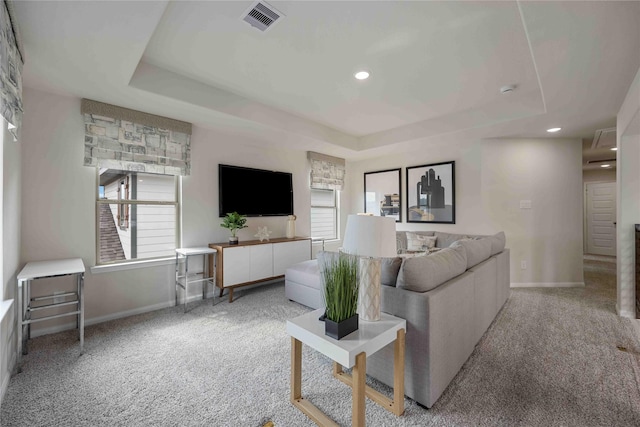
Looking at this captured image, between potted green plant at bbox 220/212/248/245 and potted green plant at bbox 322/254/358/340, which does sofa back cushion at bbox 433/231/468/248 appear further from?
potted green plant at bbox 322/254/358/340

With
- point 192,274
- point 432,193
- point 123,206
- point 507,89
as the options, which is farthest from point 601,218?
point 123,206

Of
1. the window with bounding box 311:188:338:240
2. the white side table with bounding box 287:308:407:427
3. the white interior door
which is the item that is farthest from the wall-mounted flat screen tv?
the white interior door

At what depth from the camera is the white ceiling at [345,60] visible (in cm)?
178

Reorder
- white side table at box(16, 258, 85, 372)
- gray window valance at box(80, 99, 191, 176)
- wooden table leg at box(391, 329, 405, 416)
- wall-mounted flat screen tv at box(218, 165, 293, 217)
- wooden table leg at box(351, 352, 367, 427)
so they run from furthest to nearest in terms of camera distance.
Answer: wall-mounted flat screen tv at box(218, 165, 293, 217), gray window valance at box(80, 99, 191, 176), white side table at box(16, 258, 85, 372), wooden table leg at box(391, 329, 405, 416), wooden table leg at box(351, 352, 367, 427)

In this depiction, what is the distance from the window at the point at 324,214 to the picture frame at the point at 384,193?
2.27 ft

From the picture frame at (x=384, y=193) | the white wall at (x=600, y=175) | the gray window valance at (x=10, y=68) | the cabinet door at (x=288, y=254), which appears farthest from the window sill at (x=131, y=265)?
the white wall at (x=600, y=175)

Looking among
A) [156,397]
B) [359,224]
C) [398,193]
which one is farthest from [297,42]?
[398,193]

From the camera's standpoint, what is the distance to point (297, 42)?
2246mm

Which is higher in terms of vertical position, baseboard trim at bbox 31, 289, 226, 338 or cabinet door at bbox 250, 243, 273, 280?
cabinet door at bbox 250, 243, 273, 280

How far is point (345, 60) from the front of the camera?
2.50 meters

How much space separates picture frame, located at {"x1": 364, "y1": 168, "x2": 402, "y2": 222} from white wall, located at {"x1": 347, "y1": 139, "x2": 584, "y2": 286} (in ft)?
3.76

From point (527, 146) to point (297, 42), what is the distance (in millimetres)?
3941

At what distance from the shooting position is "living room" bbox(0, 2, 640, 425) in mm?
1902

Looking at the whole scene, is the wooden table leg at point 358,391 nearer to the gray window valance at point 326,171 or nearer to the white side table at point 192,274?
the white side table at point 192,274
